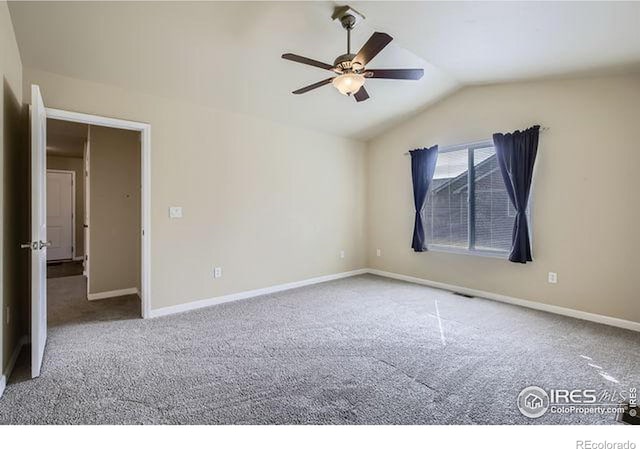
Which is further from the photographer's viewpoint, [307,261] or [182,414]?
[307,261]

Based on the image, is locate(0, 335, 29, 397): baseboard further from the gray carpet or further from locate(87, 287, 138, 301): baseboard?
locate(87, 287, 138, 301): baseboard

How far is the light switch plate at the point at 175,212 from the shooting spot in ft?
11.9

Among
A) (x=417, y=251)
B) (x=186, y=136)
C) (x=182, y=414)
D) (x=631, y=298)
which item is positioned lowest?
(x=182, y=414)

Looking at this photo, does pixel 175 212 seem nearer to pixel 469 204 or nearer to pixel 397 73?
pixel 397 73

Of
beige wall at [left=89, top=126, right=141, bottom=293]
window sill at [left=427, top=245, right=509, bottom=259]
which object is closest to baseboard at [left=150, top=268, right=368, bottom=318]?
beige wall at [left=89, top=126, right=141, bottom=293]

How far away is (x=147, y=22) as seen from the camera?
2.57 metres

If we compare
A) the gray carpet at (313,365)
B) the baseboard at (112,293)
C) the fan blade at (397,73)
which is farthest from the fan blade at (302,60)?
the baseboard at (112,293)

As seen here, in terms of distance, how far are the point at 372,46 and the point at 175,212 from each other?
2703 mm

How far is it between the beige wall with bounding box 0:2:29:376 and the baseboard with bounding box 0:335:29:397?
0.04m

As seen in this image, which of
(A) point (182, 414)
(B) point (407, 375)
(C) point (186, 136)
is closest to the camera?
(A) point (182, 414)

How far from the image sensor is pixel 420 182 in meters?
4.98

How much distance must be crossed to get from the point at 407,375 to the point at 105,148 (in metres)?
4.76

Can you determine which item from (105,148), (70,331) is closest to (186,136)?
(105,148)
